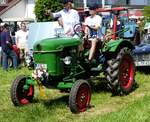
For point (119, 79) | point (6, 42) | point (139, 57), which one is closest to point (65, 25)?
point (119, 79)

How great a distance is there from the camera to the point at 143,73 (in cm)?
1305

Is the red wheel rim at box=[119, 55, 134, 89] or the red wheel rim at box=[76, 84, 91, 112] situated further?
the red wheel rim at box=[119, 55, 134, 89]

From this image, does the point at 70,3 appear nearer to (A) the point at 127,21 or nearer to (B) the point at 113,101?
(B) the point at 113,101

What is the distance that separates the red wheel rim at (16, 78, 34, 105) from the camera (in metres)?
9.09

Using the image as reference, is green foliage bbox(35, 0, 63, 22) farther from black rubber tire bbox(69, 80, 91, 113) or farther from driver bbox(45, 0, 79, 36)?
black rubber tire bbox(69, 80, 91, 113)

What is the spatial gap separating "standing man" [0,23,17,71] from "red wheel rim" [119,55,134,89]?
6638 mm

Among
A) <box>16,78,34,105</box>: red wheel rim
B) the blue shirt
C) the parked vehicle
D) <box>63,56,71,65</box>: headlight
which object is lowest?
<box>16,78,34,105</box>: red wheel rim

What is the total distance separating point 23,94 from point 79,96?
132 centimetres

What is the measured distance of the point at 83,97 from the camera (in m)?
8.61

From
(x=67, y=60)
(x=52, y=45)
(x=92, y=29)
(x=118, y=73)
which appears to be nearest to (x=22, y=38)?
(x=92, y=29)

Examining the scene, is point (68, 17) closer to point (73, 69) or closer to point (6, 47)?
point (73, 69)

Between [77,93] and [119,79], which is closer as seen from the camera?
[77,93]

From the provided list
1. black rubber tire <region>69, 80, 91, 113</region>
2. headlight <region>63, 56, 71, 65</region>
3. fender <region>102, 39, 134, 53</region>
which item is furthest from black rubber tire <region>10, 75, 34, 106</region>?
→ fender <region>102, 39, 134, 53</region>

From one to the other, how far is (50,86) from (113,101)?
4.24ft
